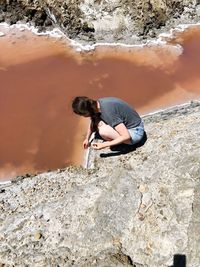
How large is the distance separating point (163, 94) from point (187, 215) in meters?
6.12

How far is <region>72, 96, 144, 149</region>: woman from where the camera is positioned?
27.1 ft

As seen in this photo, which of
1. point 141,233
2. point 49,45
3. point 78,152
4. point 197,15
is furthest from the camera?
point 197,15

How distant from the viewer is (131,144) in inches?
384

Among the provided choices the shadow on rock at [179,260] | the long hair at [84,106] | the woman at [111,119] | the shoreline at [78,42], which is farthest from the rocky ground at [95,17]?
the shadow on rock at [179,260]

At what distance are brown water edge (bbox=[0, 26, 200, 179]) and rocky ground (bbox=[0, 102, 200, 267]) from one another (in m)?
1.65

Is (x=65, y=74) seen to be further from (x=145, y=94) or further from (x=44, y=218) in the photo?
(x=44, y=218)

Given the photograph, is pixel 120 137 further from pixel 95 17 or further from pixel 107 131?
pixel 95 17

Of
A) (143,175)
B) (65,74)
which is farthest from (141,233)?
(65,74)

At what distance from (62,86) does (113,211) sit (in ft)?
20.0

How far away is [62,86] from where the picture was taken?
547 inches

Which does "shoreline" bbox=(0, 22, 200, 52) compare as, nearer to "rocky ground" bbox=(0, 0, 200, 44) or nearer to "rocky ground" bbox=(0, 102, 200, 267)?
"rocky ground" bbox=(0, 0, 200, 44)

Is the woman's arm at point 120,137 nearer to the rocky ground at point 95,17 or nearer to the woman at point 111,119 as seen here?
the woman at point 111,119

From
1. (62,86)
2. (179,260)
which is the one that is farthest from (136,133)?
(62,86)

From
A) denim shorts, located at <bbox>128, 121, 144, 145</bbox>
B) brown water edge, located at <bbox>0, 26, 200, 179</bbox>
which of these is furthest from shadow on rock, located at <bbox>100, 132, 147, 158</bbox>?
brown water edge, located at <bbox>0, 26, 200, 179</bbox>
